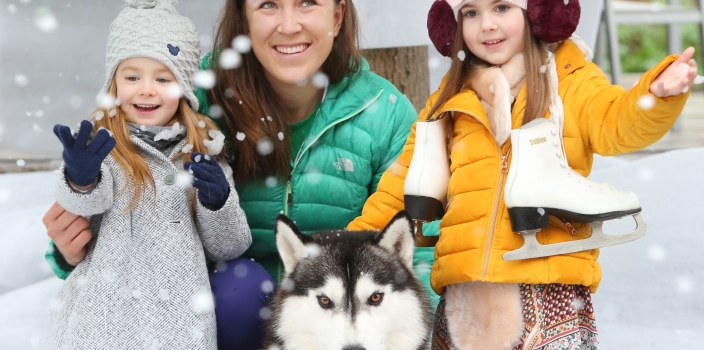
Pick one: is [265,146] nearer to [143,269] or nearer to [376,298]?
[143,269]

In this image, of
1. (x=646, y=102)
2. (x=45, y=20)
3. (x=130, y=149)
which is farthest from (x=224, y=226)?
(x=45, y=20)

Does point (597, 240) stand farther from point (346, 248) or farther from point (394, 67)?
point (394, 67)

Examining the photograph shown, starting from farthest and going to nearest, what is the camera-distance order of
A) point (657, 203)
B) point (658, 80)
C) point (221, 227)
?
point (657, 203)
point (221, 227)
point (658, 80)

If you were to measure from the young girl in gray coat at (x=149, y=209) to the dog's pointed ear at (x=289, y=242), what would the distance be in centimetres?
23

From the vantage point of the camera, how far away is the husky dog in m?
2.06

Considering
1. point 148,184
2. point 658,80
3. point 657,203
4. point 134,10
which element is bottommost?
point 657,203

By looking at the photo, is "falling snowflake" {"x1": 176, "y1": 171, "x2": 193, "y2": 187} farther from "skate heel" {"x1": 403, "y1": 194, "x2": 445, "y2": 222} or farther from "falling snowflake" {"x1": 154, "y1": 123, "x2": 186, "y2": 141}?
"skate heel" {"x1": 403, "y1": 194, "x2": 445, "y2": 222}

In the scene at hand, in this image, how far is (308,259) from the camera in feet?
7.45

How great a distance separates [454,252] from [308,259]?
53 centimetres

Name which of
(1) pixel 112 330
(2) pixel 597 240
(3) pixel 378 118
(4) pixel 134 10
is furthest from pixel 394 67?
(1) pixel 112 330

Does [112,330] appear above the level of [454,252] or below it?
below

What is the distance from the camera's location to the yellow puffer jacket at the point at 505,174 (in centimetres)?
198

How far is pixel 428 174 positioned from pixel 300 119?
3.02 feet

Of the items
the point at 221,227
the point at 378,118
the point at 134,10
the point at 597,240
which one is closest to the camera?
the point at 597,240
